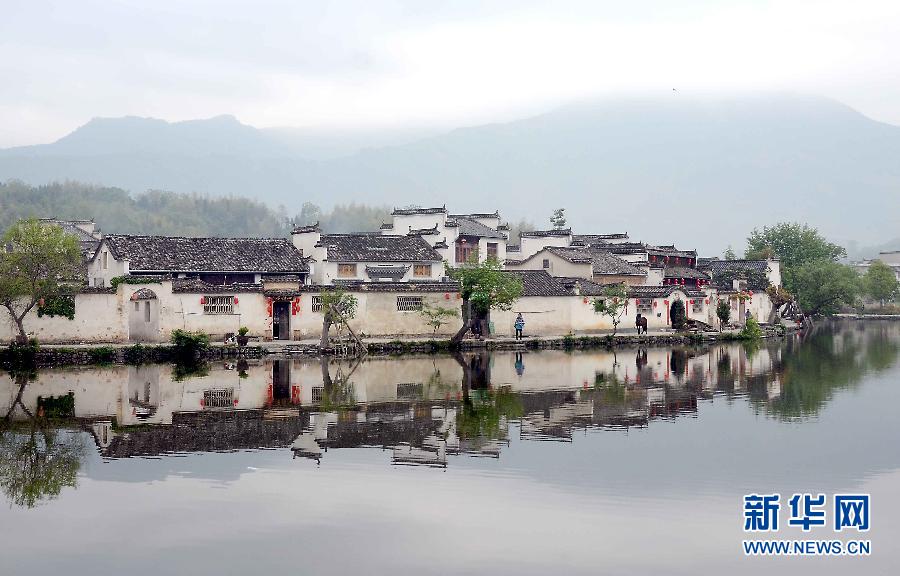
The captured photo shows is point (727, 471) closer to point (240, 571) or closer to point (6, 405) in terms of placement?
point (240, 571)

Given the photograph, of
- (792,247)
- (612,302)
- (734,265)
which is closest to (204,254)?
(612,302)

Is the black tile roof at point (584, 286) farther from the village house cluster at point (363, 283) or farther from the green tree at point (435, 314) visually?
the green tree at point (435, 314)

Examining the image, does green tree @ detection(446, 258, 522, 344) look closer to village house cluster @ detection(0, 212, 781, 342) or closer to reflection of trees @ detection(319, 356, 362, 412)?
village house cluster @ detection(0, 212, 781, 342)

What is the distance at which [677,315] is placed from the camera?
2111 inches

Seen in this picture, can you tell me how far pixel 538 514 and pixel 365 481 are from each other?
327 centimetres

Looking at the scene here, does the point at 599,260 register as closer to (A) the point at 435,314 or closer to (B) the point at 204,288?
(A) the point at 435,314

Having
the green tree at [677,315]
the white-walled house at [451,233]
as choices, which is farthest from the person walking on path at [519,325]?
the green tree at [677,315]

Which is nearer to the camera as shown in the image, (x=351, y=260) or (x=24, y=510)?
(x=24, y=510)

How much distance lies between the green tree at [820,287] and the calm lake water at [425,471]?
42.5 meters

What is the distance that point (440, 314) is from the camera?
4459cm

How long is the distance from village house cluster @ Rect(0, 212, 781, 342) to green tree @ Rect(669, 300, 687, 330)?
32cm

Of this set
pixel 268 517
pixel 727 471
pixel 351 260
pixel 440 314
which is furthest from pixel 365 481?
pixel 351 260

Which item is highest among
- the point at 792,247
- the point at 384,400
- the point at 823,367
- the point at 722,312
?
the point at 792,247

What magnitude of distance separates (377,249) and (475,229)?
9.88m
